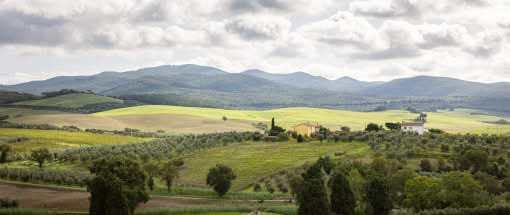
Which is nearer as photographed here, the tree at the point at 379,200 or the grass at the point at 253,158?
the tree at the point at 379,200

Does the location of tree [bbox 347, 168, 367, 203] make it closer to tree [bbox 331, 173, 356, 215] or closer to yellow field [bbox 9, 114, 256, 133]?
tree [bbox 331, 173, 356, 215]

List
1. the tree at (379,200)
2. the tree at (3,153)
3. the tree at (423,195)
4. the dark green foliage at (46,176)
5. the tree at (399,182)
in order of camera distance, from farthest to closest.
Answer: the tree at (3,153) < the dark green foliage at (46,176) < the tree at (399,182) < the tree at (423,195) < the tree at (379,200)

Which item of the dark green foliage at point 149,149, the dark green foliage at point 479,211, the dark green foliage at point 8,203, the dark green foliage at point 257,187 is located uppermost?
the dark green foliage at point 479,211

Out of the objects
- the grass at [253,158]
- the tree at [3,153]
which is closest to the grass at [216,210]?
the grass at [253,158]

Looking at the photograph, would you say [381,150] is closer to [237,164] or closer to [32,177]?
[237,164]

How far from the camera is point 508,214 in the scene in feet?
115

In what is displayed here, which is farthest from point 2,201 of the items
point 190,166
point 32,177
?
point 190,166

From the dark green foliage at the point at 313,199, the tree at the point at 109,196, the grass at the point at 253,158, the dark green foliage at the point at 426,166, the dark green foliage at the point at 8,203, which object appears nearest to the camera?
the tree at the point at 109,196

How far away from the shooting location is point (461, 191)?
131 feet

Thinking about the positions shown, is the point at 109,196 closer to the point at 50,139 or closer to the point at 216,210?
the point at 216,210

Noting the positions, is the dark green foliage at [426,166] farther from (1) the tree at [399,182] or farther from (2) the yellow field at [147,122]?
(2) the yellow field at [147,122]

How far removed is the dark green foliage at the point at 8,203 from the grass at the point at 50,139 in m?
54.2

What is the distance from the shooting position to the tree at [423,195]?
40906 mm

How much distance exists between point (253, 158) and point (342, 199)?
1786 inches
